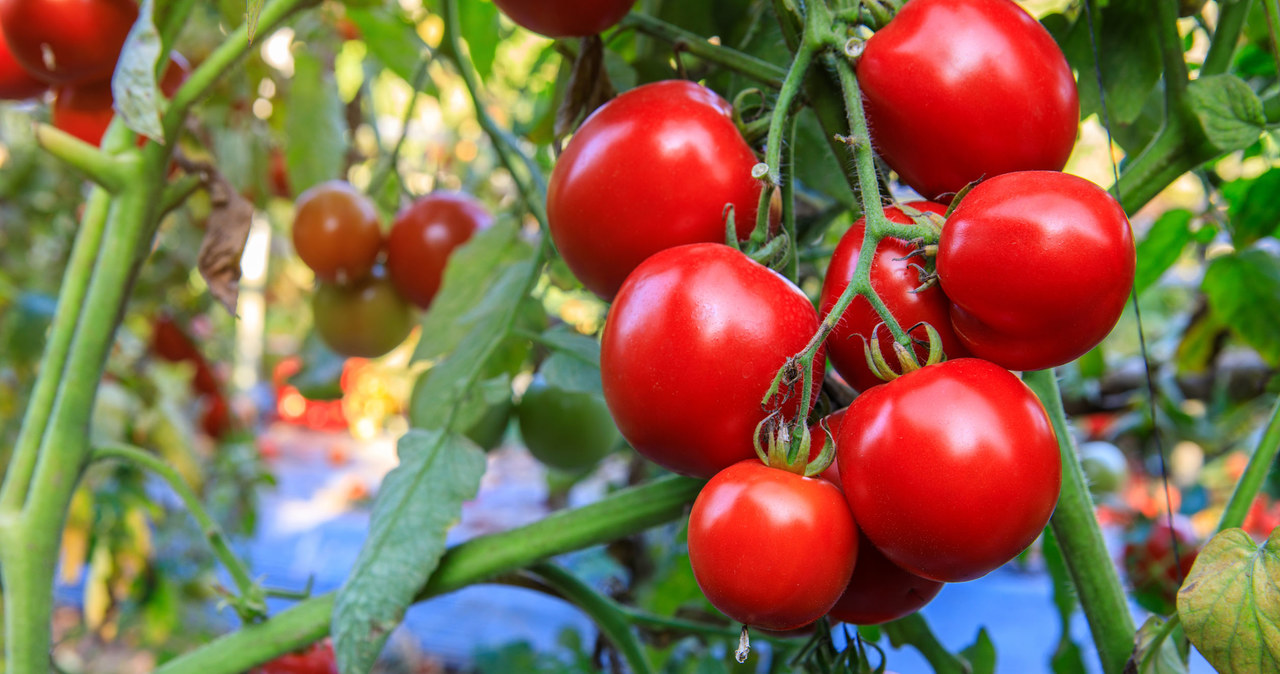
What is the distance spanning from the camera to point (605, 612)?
1.94 feet

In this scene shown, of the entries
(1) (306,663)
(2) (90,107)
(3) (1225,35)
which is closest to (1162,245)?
(3) (1225,35)

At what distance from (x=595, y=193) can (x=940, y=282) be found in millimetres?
152

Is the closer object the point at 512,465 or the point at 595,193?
the point at 595,193

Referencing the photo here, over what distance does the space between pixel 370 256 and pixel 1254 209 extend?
71 cm

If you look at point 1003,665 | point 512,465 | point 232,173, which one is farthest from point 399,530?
point 512,465

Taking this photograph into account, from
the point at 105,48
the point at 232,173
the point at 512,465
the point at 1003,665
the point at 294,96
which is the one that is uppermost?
the point at 105,48

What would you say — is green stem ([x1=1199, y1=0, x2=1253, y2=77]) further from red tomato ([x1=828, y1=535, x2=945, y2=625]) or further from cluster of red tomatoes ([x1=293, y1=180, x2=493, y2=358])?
cluster of red tomatoes ([x1=293, y1=180, x2=493, y2=358])

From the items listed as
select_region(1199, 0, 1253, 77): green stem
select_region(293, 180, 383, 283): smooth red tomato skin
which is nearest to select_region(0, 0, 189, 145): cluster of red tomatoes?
select_region(293, 180, 383, 283): smooth red tomato skin

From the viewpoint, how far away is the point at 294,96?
90 cm

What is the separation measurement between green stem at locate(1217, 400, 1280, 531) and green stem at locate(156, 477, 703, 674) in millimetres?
279

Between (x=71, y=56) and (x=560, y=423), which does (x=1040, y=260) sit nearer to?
(x=560, y=423)

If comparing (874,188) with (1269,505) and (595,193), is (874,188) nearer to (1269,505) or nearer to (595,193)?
(595,193)

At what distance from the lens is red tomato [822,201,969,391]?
313mm

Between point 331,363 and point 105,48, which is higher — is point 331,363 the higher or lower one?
the lower one
